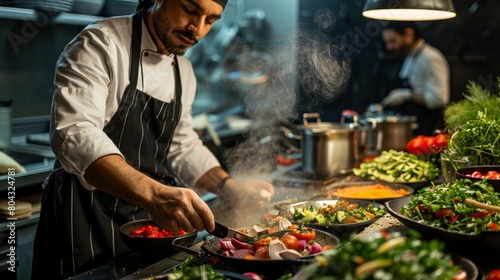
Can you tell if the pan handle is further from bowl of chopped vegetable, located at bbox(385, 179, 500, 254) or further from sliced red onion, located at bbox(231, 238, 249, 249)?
bowl of chopped vegetable, located at bbox(385, 179, 500, 254)

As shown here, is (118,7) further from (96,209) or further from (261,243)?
A: (261,243)

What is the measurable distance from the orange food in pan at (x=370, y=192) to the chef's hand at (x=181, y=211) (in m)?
1.08

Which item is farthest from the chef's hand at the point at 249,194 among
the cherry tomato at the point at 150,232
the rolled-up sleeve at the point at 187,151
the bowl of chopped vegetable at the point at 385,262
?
the bowl of chopped vegetable at the point at 385,262

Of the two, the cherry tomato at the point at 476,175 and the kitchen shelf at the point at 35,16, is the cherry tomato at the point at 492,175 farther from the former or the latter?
the kitchen shelf at the point at 35,16

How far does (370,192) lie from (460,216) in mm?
1191

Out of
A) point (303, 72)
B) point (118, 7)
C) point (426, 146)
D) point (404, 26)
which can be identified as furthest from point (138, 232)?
point (303, 72)

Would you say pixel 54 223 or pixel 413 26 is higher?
pixel 413 26

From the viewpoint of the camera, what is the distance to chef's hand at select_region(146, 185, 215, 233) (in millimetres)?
1932

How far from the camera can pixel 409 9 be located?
2910 millimetres

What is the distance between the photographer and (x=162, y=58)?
9.61ft

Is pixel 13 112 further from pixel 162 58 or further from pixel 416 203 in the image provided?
pixel 416 203

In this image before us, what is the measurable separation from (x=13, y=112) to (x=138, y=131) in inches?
99.7

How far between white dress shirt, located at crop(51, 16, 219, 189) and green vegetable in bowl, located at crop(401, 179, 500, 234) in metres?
1.23

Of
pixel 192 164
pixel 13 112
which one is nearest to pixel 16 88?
pixel 13 112
